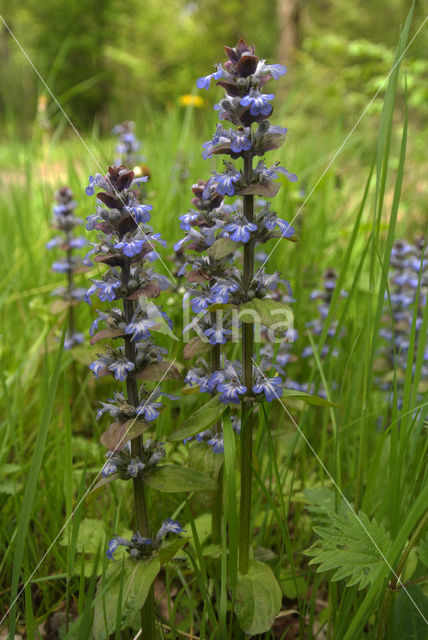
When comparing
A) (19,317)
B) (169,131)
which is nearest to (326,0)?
(169,131)

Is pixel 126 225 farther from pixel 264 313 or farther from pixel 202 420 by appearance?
pixel 202 420

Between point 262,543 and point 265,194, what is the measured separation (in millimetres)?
1110

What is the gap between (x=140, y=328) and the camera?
121 centimetres

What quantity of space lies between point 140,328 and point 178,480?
0.38 m

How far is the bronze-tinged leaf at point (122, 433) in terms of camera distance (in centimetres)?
120

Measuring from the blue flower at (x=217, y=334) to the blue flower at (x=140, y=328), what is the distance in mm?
219

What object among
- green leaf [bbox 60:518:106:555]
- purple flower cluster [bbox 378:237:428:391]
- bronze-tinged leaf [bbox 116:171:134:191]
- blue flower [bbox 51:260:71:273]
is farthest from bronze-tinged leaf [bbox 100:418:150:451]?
purple flower cluster [bbox 378:237:428:391]

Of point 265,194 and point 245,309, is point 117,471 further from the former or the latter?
point 265,194

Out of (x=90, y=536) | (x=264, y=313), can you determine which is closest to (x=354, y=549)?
(x=264, y=313)

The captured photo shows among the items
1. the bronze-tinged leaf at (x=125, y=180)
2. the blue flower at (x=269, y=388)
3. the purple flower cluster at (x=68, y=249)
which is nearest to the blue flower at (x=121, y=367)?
the blue flower at (x=269, y=388)

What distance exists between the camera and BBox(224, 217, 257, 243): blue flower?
1.20 meters

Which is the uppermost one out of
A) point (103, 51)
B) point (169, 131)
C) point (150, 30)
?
point (150, 30)

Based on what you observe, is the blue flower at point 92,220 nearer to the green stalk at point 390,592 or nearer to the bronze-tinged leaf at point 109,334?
the bronze-tinged leaf at point 109,334

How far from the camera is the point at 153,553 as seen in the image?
1.30m
